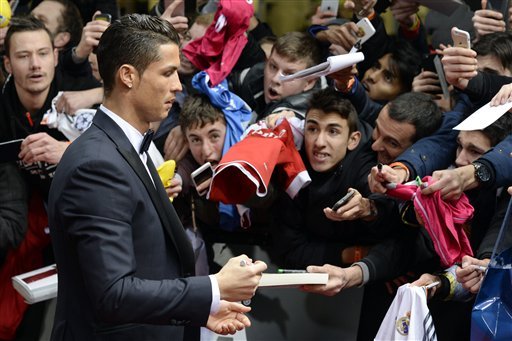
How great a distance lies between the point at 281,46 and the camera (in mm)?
4691

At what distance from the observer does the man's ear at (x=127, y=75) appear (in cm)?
286

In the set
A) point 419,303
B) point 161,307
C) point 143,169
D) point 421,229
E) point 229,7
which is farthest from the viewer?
point 229,7

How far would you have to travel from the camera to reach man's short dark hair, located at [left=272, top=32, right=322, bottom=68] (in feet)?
15.3

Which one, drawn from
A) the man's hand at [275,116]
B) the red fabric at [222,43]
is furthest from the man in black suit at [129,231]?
the red fabric at [222,43]

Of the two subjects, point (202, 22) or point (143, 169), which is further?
point (202, 22)

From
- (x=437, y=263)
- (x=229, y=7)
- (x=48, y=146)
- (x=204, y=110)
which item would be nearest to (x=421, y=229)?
(x=437, y=263)

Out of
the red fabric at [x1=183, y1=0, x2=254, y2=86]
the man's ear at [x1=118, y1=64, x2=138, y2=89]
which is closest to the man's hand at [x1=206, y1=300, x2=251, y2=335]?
the man's ear at [x1=118, y1=64, x2=138, y2=89]

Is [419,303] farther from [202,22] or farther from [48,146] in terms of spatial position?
[202,22]

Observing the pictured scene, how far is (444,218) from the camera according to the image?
11.9ft

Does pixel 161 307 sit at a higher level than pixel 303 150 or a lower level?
higher

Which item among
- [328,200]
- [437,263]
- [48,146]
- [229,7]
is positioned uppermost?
[229,7]

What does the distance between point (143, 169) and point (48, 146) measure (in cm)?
165

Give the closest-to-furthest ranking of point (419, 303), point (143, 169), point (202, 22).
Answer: point (143, 169)
point (419, 303)
point (202, 22)

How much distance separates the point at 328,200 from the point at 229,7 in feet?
4.04
